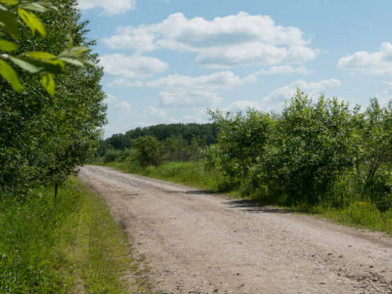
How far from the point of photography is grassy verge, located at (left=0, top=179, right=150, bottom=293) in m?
6.00

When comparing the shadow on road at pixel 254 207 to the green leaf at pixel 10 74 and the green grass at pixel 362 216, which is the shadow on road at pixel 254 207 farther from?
the green leaf at pixel 10 74

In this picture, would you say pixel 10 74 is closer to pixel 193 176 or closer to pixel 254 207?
pixel 254 207

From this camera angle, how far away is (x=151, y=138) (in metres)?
45.9

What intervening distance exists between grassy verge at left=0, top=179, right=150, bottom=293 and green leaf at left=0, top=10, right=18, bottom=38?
4778mm

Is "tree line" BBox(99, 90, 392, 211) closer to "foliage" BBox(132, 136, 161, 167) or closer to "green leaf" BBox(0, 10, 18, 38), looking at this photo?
"green leaf" BBox(0, 10, 18, 38)

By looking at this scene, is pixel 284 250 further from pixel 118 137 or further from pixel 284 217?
pixel 118 137

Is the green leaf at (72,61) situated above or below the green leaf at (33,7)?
below

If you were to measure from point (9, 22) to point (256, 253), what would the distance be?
24.6 feet

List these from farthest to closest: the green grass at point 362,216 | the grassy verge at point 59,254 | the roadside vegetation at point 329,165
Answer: the roadside vegetation at point 329,165 → the green grass at point 362,216 → the grassy verge at point 59,254

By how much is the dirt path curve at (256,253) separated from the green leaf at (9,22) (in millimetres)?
5285

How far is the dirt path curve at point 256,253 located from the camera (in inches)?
246

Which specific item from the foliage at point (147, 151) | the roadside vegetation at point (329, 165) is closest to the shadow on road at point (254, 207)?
the roadside vegetation at point (329, 165)

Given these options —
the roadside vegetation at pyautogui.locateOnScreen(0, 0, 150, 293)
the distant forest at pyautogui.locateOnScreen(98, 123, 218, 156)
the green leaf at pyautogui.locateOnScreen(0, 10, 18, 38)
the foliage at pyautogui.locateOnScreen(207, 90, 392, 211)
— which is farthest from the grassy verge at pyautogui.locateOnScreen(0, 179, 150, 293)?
the distant forest at pyautogui.locateOnScreen(98, 123, 218, 156)

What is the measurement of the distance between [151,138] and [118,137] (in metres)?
132
